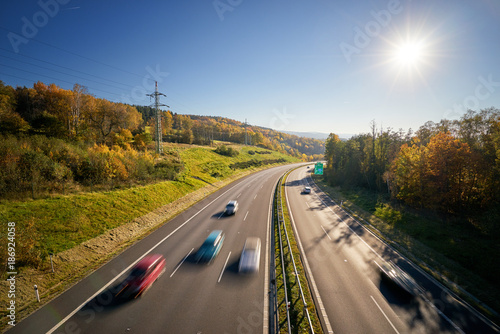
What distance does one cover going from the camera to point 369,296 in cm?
1224

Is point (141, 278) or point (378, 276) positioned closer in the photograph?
point (141, 278)

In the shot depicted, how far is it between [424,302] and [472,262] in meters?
8.96

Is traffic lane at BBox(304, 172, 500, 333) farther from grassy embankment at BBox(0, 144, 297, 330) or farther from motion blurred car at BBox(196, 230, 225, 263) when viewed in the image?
grassy embankment at BBox(0, 144, 297, 330)

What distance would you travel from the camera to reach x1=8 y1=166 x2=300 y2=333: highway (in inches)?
383

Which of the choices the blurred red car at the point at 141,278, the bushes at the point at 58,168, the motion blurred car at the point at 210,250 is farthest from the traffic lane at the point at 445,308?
the bushes at the point at 58,168

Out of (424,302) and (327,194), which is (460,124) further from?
(424,302)

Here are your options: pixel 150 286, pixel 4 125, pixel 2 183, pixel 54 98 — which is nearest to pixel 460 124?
pixel 150 286

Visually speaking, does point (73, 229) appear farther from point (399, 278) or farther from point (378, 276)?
point (399, 278)

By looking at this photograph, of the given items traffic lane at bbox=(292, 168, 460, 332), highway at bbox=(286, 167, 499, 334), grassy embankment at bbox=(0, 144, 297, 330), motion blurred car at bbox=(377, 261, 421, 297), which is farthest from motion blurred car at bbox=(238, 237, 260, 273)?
grassy embankment at bbox=(0, 144, 297, 330)

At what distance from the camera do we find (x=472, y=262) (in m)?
15.9

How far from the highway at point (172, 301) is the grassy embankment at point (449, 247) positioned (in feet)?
46.5

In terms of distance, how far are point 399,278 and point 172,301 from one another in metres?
16.5

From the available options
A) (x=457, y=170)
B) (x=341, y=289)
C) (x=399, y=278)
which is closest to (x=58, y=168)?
(x=341, y=289)

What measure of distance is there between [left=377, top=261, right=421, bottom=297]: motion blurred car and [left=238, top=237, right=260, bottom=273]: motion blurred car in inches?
389
